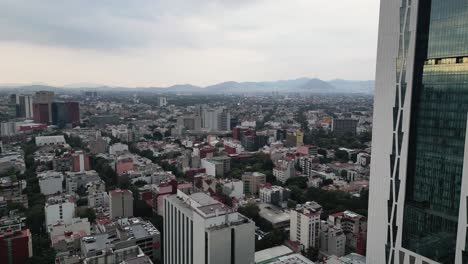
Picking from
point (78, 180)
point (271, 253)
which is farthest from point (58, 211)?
point (271, 253)

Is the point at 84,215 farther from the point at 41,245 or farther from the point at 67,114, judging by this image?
the point at 67,114

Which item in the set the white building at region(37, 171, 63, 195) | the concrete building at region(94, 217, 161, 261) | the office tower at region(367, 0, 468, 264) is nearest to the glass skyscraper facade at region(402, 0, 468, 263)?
the office tower at region(367, 0, 468, 264)

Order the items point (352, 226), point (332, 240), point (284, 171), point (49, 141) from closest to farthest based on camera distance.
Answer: point (332, 240)
point (352, 226)
point (284, 171)
point (49, 141)

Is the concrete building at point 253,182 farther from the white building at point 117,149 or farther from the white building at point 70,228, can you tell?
the white building at point 117,149

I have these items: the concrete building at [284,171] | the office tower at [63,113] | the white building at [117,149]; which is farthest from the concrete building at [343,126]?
the office tower at [63,113]

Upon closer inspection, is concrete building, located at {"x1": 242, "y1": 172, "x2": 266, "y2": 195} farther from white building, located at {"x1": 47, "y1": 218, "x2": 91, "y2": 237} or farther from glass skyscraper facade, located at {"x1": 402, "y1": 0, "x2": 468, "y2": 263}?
glass skyscraper facade, located at {"x1": 402, "y1": 0, "x2": 468, "y2": 263}

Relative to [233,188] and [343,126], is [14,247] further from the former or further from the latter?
[343,126]
